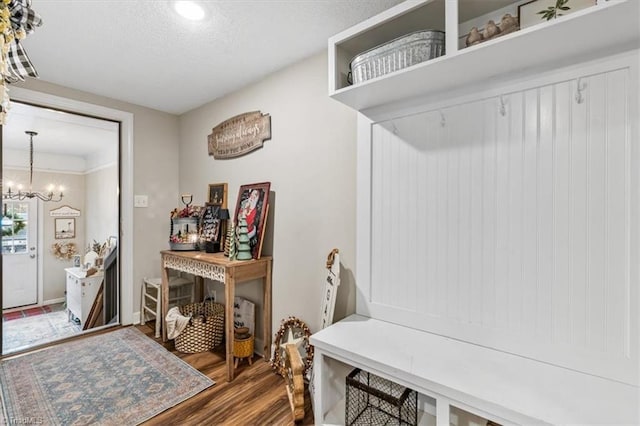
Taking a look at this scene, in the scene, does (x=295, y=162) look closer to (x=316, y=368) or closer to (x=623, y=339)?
(x=316, y=368)

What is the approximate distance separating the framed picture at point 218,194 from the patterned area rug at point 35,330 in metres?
1.86

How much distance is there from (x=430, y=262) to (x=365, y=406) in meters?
0.79

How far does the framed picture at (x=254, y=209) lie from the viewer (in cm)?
227

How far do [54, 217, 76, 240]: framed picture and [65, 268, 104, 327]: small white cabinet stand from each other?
0.37 metres

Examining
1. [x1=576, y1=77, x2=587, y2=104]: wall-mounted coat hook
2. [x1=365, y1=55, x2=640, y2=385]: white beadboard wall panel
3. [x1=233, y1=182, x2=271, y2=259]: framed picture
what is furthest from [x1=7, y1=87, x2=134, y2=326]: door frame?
[x1=576, y1=77, x2=587, y2=104]: wall-mounted coat hook

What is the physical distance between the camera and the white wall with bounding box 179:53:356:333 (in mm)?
1892

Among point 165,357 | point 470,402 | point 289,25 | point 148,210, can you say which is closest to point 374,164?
point 289,25

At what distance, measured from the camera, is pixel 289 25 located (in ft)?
5.65

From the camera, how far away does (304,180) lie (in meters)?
2.12

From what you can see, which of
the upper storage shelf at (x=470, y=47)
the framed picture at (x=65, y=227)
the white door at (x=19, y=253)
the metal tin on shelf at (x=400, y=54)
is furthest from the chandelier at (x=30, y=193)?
the metal tin on shelf at (x=400, y=54)

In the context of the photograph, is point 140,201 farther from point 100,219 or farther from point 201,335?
point 201,335

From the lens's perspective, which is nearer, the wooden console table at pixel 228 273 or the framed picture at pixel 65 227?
the wooden console table at pixel 228 273

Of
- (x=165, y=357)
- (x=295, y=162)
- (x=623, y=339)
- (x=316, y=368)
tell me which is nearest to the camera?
(x=623, y=339)

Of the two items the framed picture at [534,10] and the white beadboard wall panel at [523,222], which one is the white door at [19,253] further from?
the framed picture at [534,10]
